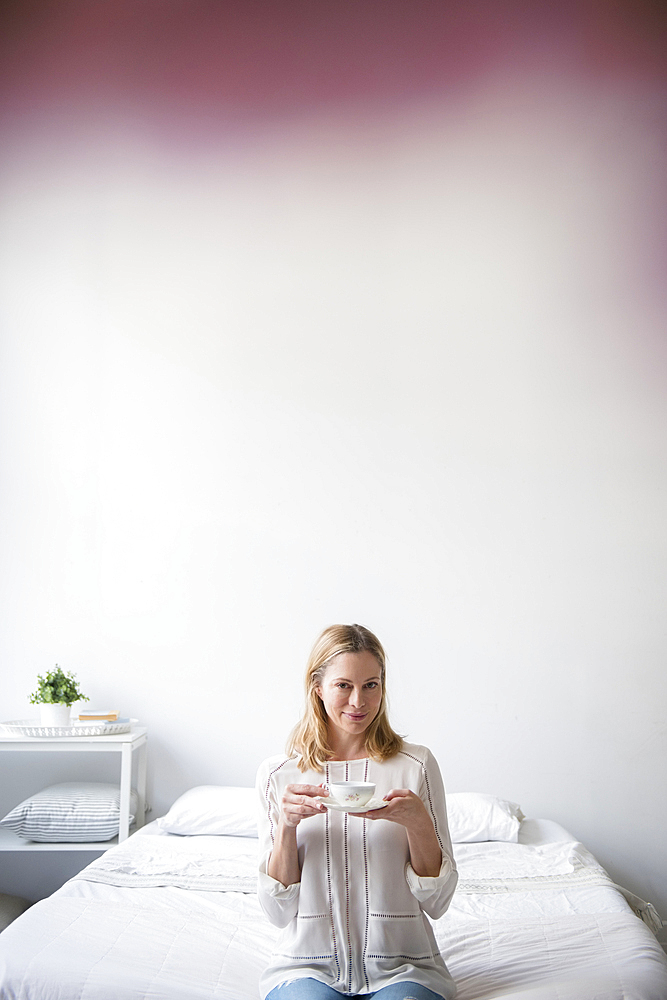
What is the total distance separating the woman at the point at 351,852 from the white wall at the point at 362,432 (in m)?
1.50

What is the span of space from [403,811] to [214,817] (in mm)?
1331

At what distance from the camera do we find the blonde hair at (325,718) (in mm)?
1550

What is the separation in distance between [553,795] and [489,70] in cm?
276

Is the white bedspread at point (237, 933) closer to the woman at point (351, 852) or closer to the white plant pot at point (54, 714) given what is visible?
the woman at point (351, 852)

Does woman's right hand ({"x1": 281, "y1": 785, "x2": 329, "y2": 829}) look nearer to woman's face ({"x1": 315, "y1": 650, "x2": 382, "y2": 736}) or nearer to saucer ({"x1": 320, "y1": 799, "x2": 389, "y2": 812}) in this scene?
saucer ({"x1": 320, "y1": 799, "x2": 389, "y2": 812})

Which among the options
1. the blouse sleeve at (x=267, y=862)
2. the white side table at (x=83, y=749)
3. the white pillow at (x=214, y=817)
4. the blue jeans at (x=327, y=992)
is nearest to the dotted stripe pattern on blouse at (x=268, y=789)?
the blouse sleeve at (x=267, y=862)

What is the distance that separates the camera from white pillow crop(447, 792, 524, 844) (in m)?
2.47

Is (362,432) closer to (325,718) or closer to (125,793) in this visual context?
(125,793)

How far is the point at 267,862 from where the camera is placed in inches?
58.0

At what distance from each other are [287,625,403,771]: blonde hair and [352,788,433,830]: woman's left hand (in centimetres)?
14

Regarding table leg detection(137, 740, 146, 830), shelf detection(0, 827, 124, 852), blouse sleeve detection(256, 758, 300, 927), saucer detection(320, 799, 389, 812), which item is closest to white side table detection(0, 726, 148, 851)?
shelf detection(0, 827, 124, 852)

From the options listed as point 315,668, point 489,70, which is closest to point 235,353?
point 489,70

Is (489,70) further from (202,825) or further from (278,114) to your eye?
(202,825)

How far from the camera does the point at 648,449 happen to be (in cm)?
306
